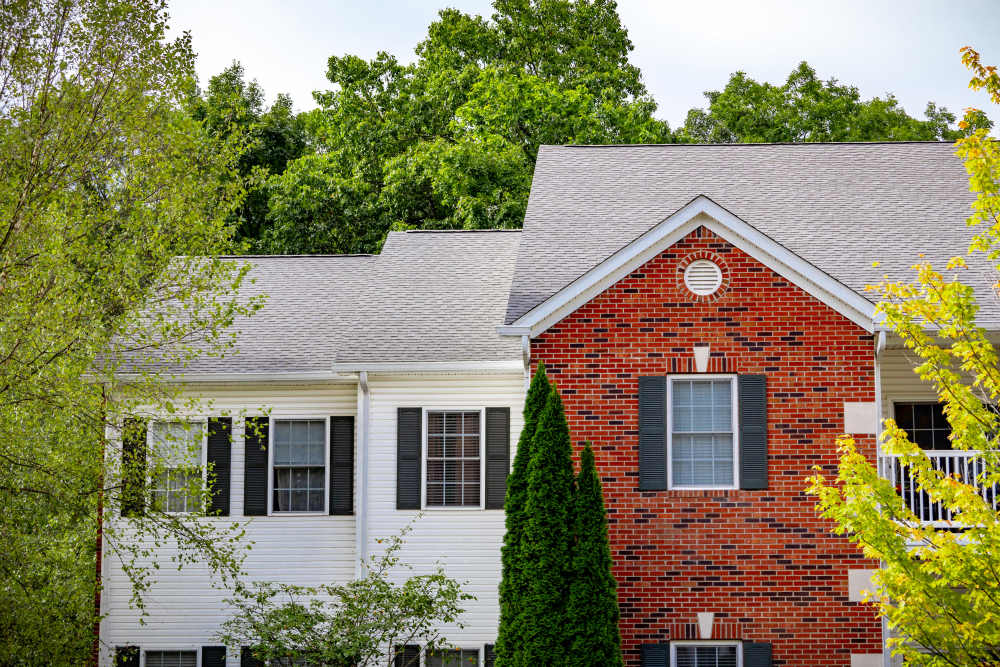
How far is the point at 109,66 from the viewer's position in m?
14.8

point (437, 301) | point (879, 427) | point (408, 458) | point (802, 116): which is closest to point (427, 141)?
point (802, 116)

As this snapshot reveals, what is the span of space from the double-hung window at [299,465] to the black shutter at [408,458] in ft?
4.48

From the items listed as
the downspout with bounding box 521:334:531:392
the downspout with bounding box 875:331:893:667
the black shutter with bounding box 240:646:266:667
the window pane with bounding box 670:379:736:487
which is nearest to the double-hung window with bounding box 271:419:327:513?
the black shutter with bounding box 240:646:266:667

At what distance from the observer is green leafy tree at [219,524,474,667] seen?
1496cm

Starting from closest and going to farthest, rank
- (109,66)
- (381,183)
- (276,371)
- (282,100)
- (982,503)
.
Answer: (982,503), (109,66), (276,371), (381,183), (282,100)

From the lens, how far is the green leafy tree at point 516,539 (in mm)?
13961

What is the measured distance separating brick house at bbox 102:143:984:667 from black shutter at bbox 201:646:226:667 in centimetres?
3

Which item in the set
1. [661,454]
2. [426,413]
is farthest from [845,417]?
[426,413]

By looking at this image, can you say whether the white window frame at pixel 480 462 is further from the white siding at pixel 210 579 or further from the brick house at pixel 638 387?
the white siding at pixel 210 579

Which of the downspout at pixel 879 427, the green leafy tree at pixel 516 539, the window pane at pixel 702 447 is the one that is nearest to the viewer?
the green leafy tree at pixel 516 539

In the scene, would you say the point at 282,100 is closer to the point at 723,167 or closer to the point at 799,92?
the point at 799,92

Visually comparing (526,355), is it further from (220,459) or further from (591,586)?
(220,459)

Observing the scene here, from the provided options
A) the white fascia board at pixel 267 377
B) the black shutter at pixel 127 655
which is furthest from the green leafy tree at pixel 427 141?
the black shutter at pixel 127 655

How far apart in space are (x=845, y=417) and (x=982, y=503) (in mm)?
4424
